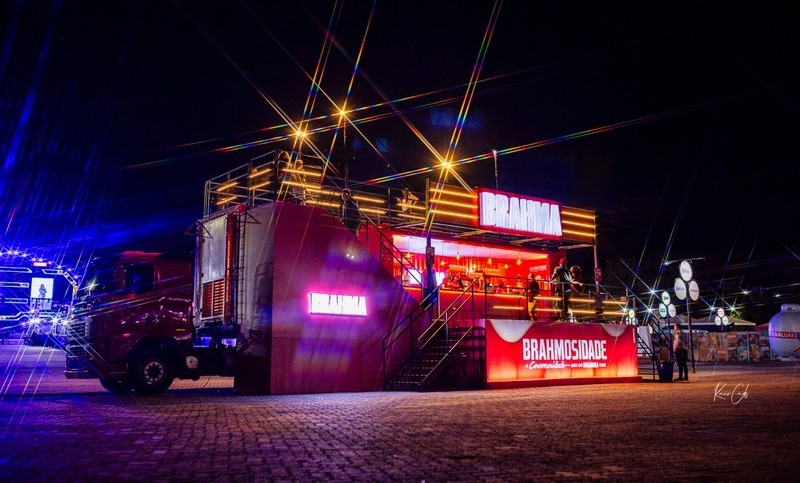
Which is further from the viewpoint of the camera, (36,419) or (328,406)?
(328,406)

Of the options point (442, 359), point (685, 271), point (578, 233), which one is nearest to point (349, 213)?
point (442, 359)

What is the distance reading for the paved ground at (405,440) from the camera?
5824 mm

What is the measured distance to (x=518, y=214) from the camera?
23719 millimetres

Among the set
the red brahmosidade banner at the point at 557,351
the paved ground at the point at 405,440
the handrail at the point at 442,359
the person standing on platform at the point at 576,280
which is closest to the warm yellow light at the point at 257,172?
the paved ground at the point at 405,440

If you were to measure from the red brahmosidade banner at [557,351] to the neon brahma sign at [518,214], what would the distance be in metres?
4.11

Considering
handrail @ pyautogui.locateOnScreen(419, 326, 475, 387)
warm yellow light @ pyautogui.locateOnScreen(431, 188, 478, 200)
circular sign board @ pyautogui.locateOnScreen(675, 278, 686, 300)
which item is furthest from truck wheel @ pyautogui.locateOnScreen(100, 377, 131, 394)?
circular sign board @ pyautogui.locateOnScreen(675, 278, 686, 300)

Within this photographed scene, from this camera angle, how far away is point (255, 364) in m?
A: 17.1

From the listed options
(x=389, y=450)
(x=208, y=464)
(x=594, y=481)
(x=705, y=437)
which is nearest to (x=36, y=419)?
(x=208, y=464)

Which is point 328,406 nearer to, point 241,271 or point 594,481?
point 241,271

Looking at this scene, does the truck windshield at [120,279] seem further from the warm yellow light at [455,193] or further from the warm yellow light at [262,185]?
the warm yellow light at [455,193]

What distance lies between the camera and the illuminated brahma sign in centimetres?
1769

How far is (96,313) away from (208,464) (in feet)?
38.4

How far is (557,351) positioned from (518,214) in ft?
17.8

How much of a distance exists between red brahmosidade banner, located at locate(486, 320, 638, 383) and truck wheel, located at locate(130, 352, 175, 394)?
8.60 m
